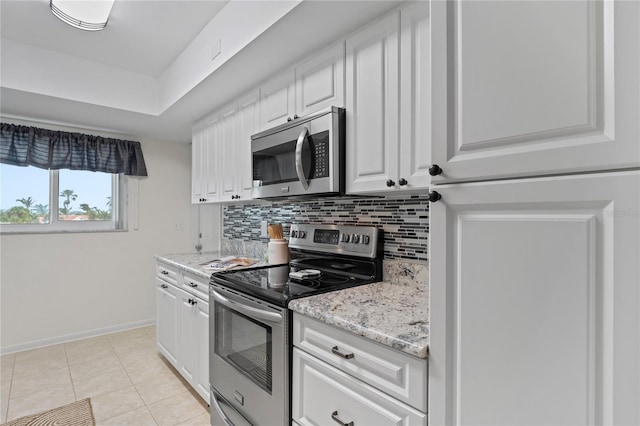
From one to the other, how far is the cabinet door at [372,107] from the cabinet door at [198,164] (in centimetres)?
185

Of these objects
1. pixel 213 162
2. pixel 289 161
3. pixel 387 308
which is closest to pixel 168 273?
pixel 213 162

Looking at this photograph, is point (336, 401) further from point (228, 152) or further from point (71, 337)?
point (71, 337)

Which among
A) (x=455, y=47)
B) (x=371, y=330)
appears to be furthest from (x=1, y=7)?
(x=371, y=330)

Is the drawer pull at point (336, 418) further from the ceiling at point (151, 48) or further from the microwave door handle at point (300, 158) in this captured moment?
the ceiling at point (151, 48)

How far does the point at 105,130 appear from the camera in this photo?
3.49 m

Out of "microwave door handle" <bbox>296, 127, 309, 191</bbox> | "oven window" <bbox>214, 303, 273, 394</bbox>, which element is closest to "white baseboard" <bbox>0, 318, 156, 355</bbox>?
"oven window" <bbox>214, 303, 273, 394</bbox>

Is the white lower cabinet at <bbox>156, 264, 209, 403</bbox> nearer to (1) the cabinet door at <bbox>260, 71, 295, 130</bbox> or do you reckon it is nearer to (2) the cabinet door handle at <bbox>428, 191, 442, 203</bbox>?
(1) the cabinet door at <bbox>260, 71, 295, 130</bbox>

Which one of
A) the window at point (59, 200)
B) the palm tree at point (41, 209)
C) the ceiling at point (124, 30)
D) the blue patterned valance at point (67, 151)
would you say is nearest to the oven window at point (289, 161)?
the ceiling at point (124, 30)

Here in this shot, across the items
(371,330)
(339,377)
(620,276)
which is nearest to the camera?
(620,276)

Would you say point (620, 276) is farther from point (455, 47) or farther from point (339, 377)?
point (339, 377)

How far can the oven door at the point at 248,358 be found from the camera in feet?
4.47

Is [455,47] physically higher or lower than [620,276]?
higher

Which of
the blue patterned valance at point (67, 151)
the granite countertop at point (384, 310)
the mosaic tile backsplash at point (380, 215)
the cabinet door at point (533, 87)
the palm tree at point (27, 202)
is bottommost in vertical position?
the granite countertop at point (384, 310)

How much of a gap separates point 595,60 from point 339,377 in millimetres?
1078
